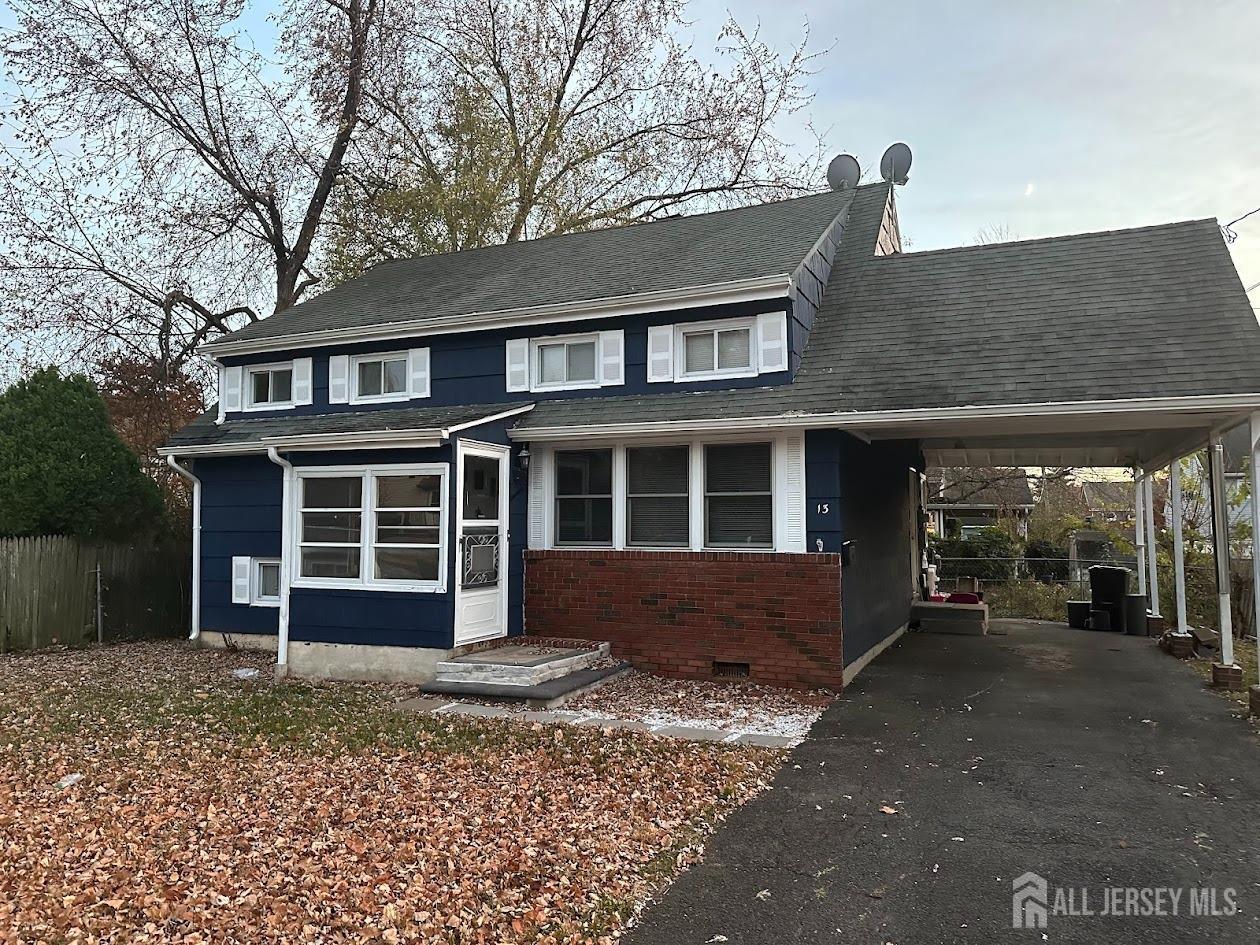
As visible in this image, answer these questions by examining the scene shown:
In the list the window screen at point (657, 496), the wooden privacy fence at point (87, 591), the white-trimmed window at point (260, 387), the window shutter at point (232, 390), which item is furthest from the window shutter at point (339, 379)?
the window screen at point (657, 496)

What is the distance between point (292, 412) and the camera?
12.6 metres

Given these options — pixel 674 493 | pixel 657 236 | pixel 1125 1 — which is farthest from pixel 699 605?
pixel 1125 1

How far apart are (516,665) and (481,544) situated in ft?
5.41

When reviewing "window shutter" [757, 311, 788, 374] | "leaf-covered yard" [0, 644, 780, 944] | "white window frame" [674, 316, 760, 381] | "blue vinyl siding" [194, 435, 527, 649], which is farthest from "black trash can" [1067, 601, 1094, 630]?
"leaf-covered yard" [0, 644, 780, 944]

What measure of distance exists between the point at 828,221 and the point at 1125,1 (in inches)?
179

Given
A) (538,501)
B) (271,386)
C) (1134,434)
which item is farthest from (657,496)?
(271,386)

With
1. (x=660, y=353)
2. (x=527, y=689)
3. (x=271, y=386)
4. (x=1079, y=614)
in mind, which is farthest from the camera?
(x=1079, y=614)

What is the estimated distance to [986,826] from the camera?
5.06m

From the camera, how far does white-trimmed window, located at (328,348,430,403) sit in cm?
1156

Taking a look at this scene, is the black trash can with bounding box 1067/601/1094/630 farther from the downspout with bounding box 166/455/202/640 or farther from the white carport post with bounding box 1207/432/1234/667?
the downspout with bounding box 166/455/202/640

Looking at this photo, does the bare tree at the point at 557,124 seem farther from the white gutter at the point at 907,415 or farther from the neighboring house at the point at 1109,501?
the neighboring house at the point at 1109,501

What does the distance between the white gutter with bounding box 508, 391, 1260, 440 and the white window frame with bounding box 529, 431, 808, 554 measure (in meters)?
0.45

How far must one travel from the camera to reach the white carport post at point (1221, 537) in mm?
8555

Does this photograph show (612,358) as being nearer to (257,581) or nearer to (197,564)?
(257,581)
